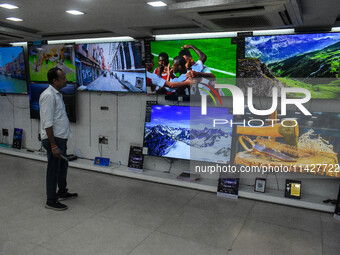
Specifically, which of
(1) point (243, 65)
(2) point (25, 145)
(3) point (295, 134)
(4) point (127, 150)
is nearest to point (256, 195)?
(3) point (295, 134)

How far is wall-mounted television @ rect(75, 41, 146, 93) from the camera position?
14.9 feet

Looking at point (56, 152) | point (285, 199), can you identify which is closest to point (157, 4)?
point (56, 152)

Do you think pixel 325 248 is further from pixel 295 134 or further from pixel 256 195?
pixel 295 134

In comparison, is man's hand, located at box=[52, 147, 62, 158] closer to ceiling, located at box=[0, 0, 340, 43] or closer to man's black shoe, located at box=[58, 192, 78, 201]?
man's black shoe, located at box=[58, 192, 78, 201]

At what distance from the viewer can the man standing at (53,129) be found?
322cm

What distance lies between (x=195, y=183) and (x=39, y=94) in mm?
3517

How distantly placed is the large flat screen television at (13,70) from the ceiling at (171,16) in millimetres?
1330

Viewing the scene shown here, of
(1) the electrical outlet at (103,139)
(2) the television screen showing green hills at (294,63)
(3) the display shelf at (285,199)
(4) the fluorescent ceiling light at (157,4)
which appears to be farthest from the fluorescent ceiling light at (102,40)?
(3) the display shelf at (285,199)

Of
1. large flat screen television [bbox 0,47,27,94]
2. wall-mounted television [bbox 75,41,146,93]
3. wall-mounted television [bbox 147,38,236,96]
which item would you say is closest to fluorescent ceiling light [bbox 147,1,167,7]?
wall-mounted television [bbox 147,38,236,96]

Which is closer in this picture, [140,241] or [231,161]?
[140,241]

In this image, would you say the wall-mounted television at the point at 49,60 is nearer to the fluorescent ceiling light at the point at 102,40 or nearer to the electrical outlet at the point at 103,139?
the fluorescent ceiling light at the point at 102,40

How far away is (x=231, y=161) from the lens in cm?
404

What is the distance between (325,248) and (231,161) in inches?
63.5

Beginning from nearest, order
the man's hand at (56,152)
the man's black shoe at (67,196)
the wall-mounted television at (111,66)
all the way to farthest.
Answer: the man's hand at (56,152) < the man's black shoe at (67,196) < the wall-mounted television at (111,66)
